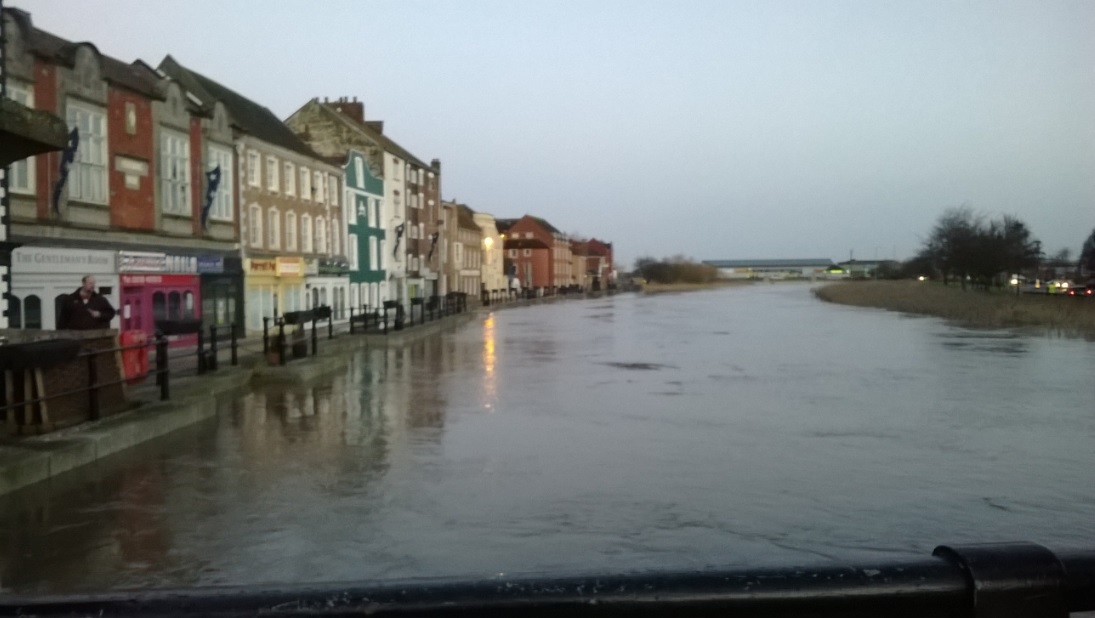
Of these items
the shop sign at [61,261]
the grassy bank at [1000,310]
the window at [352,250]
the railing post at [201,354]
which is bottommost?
the grassy bank at [1000,310]

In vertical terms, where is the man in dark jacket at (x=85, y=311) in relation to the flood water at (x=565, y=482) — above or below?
above

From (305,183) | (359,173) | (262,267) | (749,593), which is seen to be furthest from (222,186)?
(749,593)

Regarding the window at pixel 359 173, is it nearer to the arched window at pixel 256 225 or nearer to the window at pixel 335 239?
the window at pixel 335 239

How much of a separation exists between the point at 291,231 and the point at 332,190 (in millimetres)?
7654

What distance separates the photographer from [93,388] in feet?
35.3

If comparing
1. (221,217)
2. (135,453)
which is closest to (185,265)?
(221,217)

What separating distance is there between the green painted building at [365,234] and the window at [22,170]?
92.5ft

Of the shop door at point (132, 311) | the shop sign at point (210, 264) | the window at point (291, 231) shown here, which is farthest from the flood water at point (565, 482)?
the window at point (291, 231)

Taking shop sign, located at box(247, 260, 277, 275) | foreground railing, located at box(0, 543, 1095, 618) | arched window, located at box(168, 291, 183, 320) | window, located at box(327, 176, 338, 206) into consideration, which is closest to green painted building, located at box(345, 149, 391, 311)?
window, located at box(327, 176, 338, 206)

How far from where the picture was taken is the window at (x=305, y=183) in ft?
149

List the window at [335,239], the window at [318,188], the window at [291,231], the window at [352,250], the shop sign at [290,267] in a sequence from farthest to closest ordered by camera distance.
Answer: the window at [352,250] → the window at [335,239] → the window at [318,188] → the window at [291,231] → the shop sign at [290,267]

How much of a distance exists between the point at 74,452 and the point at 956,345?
25834mm

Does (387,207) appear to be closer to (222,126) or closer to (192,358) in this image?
(222,126)

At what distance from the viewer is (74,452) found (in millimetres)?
9719
